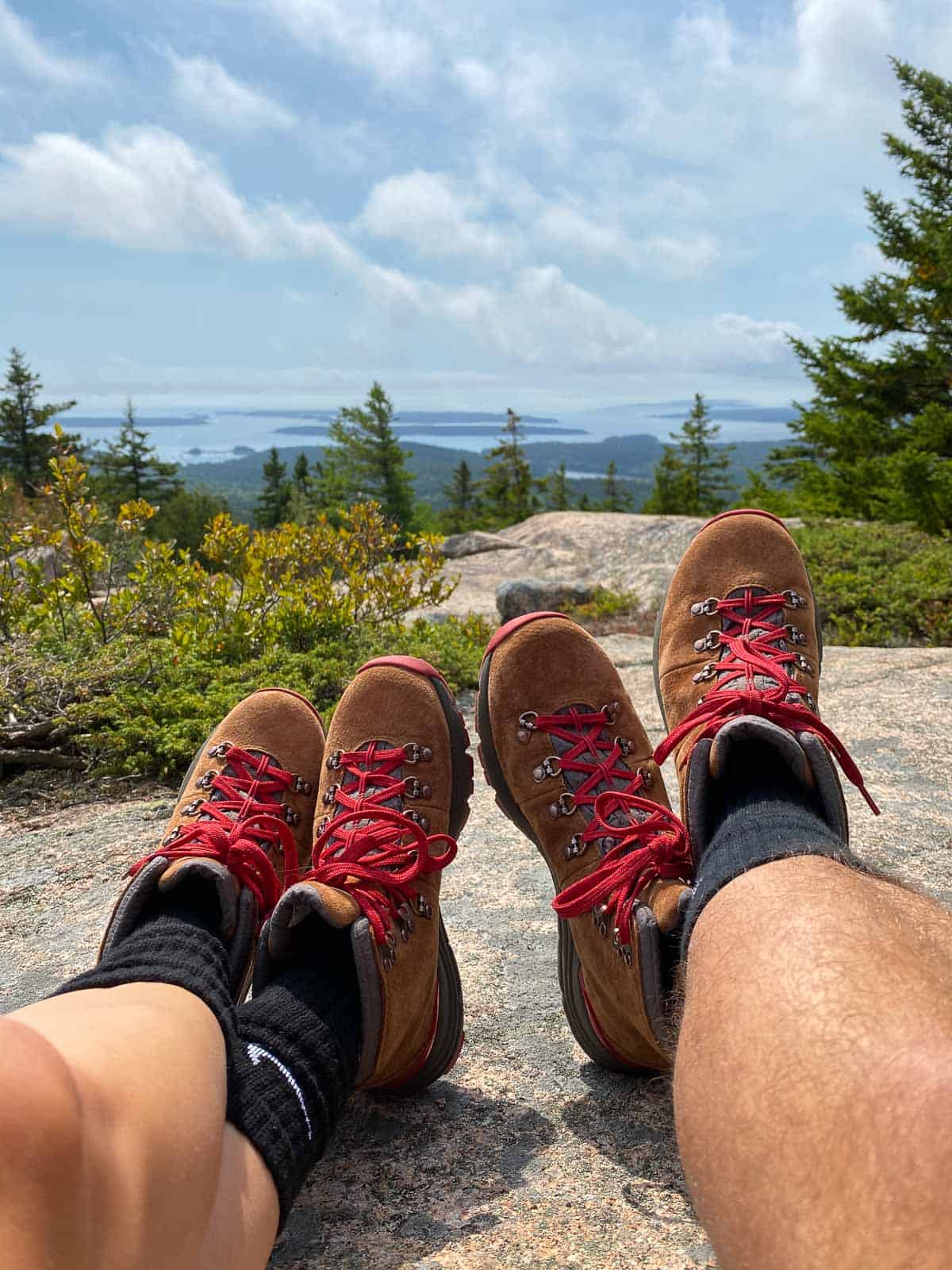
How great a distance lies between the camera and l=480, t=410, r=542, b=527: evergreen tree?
4778 centimetres

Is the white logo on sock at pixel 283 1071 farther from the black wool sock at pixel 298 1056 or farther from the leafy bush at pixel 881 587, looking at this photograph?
the leafy bush at pixel 881 587

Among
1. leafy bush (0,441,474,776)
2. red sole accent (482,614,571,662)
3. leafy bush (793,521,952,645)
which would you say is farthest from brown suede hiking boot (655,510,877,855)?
leafy bush (793,521,952,645)

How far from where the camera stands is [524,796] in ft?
6.82

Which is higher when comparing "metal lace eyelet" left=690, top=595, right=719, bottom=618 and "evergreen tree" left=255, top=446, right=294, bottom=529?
"evergreen tree" left=255, top=446, right=294, bottom=529

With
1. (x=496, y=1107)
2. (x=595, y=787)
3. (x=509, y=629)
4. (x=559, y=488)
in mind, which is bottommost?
(x=496, y=1107)

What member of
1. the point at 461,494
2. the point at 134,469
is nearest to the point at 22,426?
the point at 134,469

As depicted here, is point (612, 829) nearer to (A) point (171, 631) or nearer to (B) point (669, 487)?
(A) point (171, 631)

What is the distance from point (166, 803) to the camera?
3.14 m

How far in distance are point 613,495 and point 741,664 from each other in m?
62.6

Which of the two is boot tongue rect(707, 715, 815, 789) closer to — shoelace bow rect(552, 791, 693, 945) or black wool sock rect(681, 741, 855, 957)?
black wool sock rect(681, 741, 855, 957)

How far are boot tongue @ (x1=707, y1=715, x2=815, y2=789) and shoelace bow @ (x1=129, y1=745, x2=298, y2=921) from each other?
37.1 inches

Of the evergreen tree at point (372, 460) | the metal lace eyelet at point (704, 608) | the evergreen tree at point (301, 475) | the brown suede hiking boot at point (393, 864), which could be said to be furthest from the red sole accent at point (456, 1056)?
the evergreen tree at point (301, 475)

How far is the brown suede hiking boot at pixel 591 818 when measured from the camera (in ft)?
5.12

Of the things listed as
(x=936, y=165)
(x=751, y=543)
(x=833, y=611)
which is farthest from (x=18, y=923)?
(x=936, y=165)
